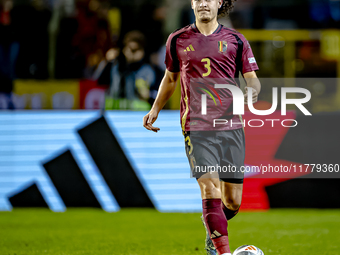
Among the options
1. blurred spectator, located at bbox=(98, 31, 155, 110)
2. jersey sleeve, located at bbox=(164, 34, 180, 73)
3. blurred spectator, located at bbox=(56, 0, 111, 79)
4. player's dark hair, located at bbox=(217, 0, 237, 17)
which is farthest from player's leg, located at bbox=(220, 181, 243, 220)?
blurred spectator, located at bbox=(56, 0, 111, 79)

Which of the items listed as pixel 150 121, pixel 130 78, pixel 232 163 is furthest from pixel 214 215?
pixel 130 78

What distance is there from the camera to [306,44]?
7797 mm

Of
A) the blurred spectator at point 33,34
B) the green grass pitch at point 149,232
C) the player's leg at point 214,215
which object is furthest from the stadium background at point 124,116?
the player's leg at point 214,215

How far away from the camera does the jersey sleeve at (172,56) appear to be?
3988 mm

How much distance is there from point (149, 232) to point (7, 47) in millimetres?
3953

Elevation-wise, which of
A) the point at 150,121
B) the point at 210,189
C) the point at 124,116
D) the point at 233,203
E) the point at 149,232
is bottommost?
the point at 149,232

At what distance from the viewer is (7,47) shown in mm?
7969

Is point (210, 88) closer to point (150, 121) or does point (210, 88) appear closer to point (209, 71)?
point (209, 71)

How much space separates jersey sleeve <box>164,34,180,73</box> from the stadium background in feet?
10.7

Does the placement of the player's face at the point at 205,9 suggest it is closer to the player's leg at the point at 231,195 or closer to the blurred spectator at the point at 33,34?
the player's leg at the point at 231,195

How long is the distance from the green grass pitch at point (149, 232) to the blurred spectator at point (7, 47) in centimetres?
203

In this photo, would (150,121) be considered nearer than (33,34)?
Yes

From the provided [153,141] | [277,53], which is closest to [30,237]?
[153,141]

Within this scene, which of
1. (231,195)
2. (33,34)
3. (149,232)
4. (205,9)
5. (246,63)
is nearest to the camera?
(205,9)
